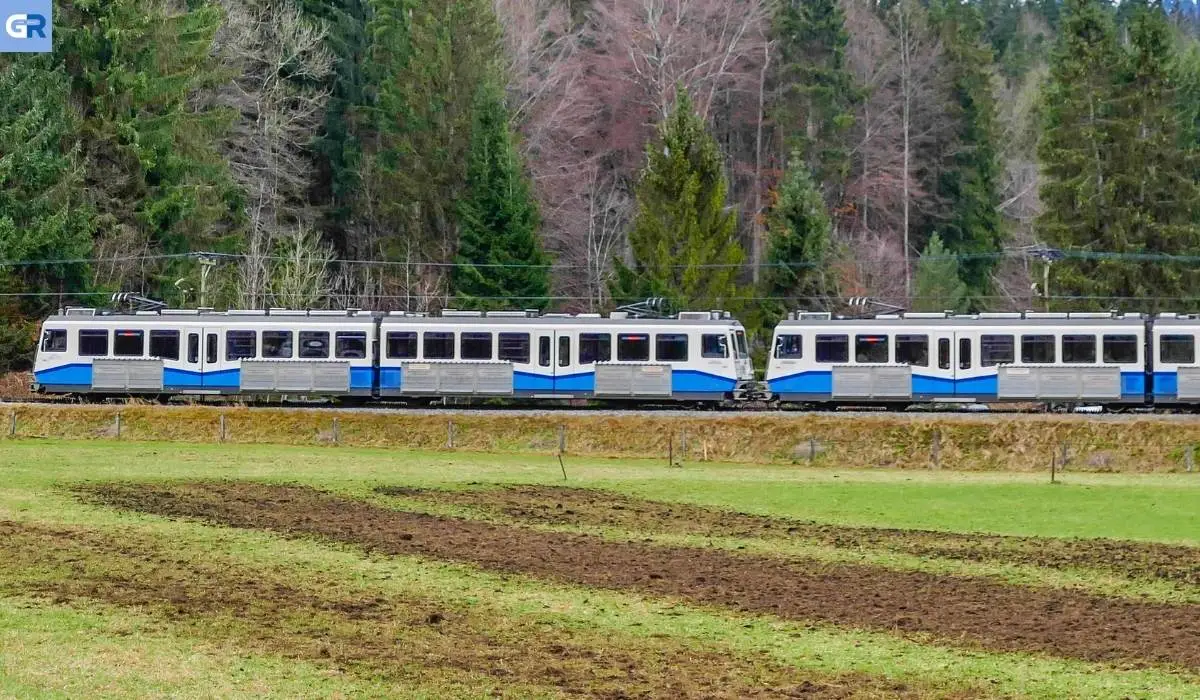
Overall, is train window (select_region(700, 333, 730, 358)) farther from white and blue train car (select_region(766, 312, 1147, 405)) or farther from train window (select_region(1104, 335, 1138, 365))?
train window (select_region(1104, 335, 1138, 365))

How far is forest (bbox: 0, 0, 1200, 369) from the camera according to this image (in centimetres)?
7338

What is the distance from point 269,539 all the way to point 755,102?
251ft

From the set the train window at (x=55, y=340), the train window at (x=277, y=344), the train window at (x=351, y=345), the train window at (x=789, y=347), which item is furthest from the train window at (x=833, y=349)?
the train window at (x=55, y=340)

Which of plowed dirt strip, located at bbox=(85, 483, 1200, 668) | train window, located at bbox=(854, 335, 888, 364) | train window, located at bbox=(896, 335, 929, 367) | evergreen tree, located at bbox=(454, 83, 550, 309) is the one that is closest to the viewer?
plowed dirt strip, located at bbox=(85, 483, 1200, 668)

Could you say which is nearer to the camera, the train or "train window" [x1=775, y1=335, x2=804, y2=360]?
the train

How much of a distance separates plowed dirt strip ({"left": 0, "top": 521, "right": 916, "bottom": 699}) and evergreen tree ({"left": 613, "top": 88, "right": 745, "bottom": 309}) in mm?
50349

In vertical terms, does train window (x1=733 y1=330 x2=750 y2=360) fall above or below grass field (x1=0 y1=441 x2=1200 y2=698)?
above

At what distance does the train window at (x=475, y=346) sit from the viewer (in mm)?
53344

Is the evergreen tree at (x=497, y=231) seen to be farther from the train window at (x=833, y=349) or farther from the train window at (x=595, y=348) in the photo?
the train window at (x=833, y=349)

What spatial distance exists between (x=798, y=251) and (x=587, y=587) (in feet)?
189

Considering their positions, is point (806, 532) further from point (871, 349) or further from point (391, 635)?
point (871, 349)

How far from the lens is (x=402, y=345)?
176 ft

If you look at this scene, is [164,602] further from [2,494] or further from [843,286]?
[843,286]

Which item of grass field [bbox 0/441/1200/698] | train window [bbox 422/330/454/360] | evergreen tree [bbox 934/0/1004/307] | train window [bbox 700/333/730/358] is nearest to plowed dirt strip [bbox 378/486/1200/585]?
grass field [bbox 0/441/1200/698]
